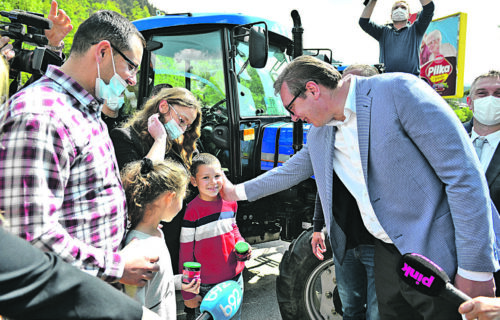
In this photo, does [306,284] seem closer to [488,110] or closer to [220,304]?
[220,304]

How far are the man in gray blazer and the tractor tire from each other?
722 millimetres

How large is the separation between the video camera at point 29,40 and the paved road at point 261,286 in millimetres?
2372

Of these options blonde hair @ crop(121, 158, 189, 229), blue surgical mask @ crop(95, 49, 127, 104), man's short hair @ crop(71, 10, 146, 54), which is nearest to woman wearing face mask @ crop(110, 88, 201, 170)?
blonde hair @ crop(121, 158, 189, 229)

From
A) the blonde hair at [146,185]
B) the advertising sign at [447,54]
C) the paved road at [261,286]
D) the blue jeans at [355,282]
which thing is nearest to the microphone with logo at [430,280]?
the blue jeans at [355,282]

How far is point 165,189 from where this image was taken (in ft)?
5.84

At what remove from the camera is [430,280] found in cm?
98

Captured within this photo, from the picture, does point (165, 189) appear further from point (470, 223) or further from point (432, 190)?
point (470, 223)

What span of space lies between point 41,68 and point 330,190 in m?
1.92

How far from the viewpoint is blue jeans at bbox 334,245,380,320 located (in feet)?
6.79

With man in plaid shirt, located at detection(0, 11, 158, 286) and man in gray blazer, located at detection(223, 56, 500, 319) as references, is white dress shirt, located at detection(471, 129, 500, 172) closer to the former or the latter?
man in gray blazer, located at detection(223, 56, 500, 319)

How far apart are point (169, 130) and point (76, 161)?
1351 millimetres

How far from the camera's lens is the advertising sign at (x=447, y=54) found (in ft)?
30.3

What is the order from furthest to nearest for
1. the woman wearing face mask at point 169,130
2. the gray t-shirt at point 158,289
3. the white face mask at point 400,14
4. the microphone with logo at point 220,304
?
1. the white face mask at point 400,14
2. the woman wearing face mask at point 169,130
3. the gray t-shirt at point 158,289
4. the microphone with logo at point 220,304

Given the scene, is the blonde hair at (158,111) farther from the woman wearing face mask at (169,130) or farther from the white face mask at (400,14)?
the white face mask at (400,14)
